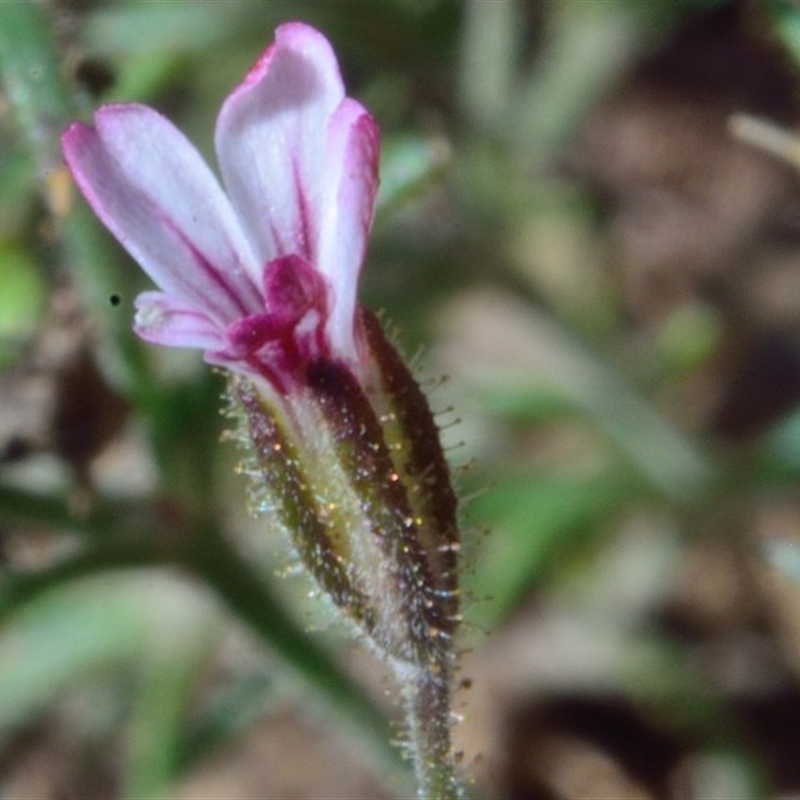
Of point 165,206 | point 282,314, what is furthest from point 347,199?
point 165,206

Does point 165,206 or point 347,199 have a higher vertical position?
point 165,206

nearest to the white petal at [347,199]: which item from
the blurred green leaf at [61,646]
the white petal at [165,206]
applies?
the white petal at [165,206]

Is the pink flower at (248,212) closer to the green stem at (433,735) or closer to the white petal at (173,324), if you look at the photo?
the white petal at (173,324)

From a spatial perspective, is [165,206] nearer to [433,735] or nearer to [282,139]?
[282,139]

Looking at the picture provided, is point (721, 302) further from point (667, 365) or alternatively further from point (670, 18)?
point (670, 18)

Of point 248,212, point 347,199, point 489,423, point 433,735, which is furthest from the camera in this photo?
point 489,423

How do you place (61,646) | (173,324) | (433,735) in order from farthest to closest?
(61,646) → (433,735) → (173,324)

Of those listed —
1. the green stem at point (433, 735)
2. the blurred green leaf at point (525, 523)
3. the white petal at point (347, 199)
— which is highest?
the white petal at point (347, 199)

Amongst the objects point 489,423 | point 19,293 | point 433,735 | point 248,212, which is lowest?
point 433,735
